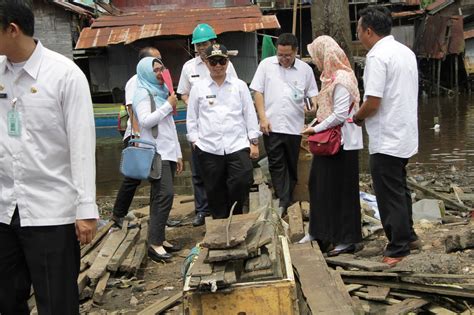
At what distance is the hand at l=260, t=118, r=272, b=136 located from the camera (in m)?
6.25

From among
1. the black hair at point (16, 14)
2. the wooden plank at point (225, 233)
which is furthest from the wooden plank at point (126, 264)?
the black hair at point (16, 14)

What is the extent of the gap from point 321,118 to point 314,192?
70cm

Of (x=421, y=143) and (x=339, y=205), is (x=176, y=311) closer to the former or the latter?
(x=339, y=205)

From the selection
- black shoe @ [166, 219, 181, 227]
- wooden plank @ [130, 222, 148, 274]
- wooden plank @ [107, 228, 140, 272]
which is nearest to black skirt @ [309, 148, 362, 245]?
wooden plank @ [130, 222, 148, 274]

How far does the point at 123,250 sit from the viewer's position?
17.1ft

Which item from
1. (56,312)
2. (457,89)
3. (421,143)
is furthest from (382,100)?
(457,89)

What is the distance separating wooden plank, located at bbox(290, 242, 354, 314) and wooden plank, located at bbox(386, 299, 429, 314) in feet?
1.09

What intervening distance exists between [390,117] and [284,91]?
1995mm

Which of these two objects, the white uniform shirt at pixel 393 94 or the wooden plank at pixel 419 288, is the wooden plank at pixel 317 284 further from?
the white uniform shirt at pixel 393 94

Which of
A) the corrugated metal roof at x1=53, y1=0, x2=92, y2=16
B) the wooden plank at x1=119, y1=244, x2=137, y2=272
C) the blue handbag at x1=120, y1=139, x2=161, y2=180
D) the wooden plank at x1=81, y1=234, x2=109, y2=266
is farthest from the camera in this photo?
the corrugated metal roof at x1=53, y1=0, x2=92, y2=16

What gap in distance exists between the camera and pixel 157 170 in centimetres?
536

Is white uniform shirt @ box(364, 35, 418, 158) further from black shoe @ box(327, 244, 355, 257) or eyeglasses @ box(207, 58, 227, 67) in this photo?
eyeglasses @ box(207, 58, 227, 67)

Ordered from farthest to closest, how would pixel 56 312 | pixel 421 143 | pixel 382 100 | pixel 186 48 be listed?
pixel 186 48
pixel 421 143
pixel 382 100
pixel 56 312

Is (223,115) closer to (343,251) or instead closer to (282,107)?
(282,107)
